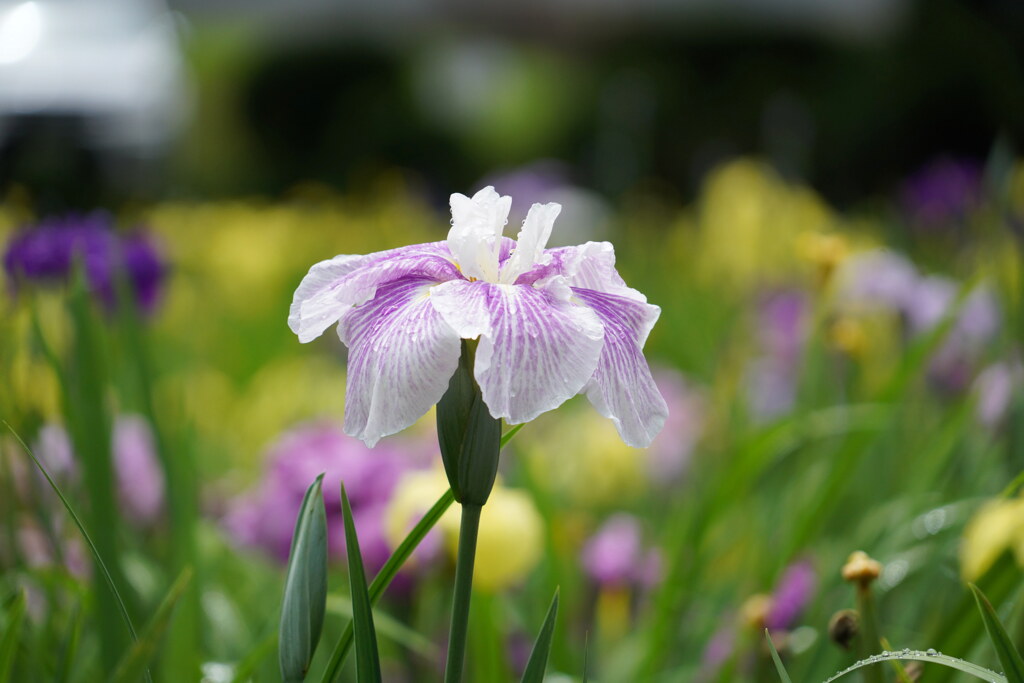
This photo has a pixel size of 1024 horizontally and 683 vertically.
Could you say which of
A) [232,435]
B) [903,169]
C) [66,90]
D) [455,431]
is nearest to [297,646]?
[455,431]

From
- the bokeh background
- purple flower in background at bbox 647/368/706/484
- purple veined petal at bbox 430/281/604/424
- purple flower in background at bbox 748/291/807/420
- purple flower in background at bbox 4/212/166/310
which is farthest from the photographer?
purple flower in background at bbox 748/291/807/420

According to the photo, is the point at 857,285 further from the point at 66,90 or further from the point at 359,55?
the point at 359,55

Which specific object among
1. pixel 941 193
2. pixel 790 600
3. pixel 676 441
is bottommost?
pixel 676 441

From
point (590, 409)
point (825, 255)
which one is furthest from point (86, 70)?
point (825, 255)

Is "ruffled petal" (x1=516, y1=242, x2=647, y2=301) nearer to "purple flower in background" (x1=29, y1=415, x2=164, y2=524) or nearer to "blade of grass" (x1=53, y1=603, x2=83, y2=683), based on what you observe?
"blade of grass" (x1=53, y1=603, x2=83, y2=683)

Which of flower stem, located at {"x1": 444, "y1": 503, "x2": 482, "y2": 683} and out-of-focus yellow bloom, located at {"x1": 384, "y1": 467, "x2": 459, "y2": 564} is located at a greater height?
flower stem, located at {"x1": 444, "y1": 503, "x2": 482, "y2": 683}

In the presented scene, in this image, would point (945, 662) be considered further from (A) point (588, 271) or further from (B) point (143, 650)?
(B) point (143, 650)

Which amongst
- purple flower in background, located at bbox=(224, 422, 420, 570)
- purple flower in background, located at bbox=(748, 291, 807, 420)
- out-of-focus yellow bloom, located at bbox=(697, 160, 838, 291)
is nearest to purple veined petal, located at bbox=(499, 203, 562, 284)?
purple flower in background, located at bbox=(224, 422, 420, 570)
